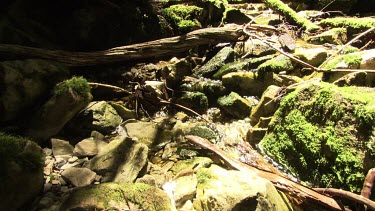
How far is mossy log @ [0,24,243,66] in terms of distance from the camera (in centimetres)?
465

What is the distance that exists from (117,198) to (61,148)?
1.52 meters

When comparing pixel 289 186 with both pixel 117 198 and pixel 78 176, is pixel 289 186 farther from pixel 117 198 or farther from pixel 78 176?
pixel 78 176

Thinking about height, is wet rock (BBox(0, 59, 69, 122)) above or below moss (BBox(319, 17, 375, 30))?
below

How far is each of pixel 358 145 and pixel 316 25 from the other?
13.8 feet

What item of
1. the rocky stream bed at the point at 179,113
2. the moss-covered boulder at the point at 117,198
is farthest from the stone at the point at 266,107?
the moss-covered boulder at the point at 117,198

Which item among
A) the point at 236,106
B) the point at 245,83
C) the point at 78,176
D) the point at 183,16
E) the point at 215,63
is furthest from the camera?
the point at 183,16

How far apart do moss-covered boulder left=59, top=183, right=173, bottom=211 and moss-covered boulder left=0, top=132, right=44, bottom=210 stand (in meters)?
0.42

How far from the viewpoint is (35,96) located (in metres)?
4.11

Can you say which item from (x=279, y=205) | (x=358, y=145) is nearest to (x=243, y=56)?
(x=358, y=145)

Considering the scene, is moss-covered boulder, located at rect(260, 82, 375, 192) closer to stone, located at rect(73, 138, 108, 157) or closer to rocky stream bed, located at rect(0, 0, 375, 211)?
rocky stream bed, located at rect(0, 0, 375, 211)

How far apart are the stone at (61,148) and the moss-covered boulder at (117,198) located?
1.11 meters

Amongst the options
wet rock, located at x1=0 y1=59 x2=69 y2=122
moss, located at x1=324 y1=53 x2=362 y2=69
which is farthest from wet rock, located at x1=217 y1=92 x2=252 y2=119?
wet rock, located at x1=0 y1=59 x2=69 y2=122

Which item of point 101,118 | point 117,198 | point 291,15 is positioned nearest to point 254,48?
point 291,15

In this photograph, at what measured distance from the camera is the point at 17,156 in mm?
2748
